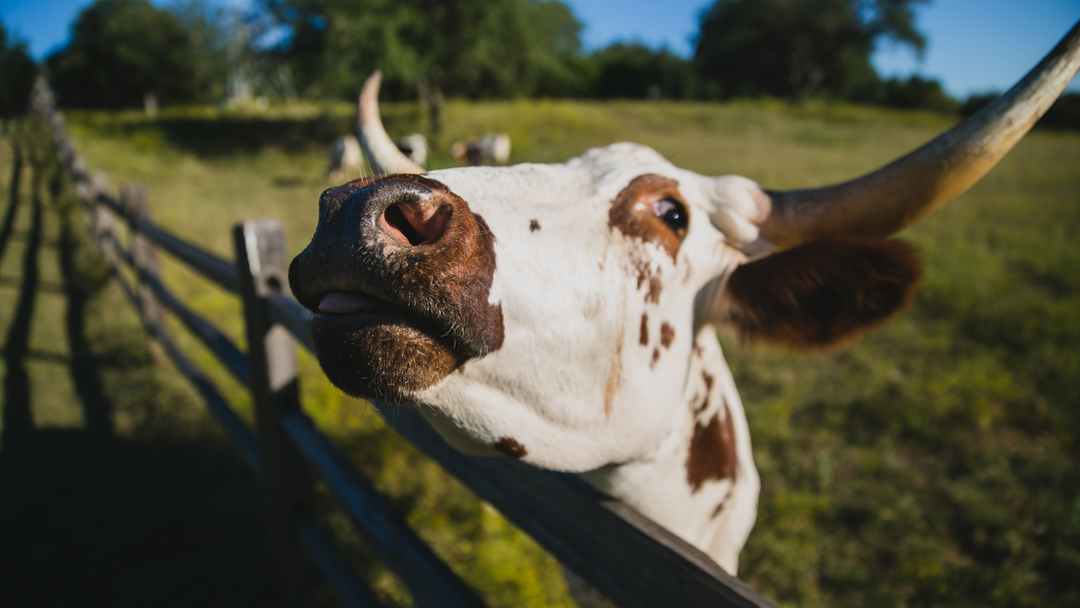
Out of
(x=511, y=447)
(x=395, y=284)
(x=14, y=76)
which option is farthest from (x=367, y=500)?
(x=14, y=76)

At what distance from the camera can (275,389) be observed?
2.55 meters

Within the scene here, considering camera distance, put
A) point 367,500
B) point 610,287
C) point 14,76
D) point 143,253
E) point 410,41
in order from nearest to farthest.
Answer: point 610,287, point 367,500, point 143,253, point 14,76, point 410,41

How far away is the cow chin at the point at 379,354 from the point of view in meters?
0.92

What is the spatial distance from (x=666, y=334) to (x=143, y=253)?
18.0 feet

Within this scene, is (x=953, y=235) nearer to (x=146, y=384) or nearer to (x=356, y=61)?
(x=146, y=384)

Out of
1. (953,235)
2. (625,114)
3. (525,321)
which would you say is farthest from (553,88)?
(525,321)

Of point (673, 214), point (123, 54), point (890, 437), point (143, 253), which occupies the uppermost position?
point (123, 54)

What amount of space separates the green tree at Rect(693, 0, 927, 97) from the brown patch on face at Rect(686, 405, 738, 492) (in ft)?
167

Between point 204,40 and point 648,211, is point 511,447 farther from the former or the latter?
point 204,40

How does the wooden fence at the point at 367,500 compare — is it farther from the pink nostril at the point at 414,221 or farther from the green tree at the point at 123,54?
the green tree at the point at 123,54

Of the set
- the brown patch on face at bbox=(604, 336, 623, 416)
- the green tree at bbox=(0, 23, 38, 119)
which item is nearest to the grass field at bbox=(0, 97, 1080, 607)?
the brown patch on face at bbox=(604, 336, 623, 416)

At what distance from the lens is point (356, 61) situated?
20.0m

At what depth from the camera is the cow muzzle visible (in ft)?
2.89

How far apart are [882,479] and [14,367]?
7097mm
